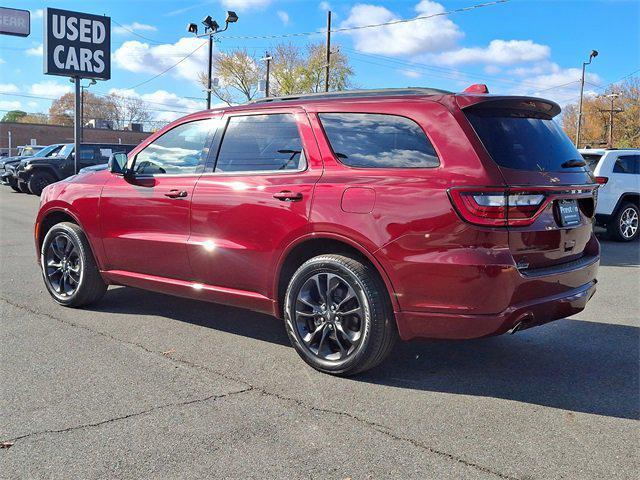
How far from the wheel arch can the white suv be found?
8909mm

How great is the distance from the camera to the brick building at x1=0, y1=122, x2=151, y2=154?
261ft

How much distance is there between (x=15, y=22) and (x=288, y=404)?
2395cm

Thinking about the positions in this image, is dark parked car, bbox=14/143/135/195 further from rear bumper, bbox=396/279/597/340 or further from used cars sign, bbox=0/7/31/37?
rear bumper, bbox=396/279/597/340

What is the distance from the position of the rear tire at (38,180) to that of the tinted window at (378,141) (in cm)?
1942

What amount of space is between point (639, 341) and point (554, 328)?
65 centimetres

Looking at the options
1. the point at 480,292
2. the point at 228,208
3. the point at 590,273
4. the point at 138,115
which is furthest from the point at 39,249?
the point at 138,115

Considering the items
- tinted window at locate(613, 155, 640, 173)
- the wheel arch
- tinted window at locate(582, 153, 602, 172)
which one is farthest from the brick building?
the wheel arch

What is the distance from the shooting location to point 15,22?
75.0ft

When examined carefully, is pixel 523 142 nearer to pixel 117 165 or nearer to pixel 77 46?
pixel 117 165

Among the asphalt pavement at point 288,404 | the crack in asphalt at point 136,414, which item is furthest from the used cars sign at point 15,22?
the crack in asphalt at point 136,414

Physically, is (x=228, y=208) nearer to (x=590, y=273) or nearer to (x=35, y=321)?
(x=35, y=321)

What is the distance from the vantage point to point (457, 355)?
4.55m

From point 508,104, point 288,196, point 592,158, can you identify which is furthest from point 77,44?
point 508,104

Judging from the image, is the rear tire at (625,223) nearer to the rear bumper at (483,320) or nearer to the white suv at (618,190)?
the white suv at (618,190)
